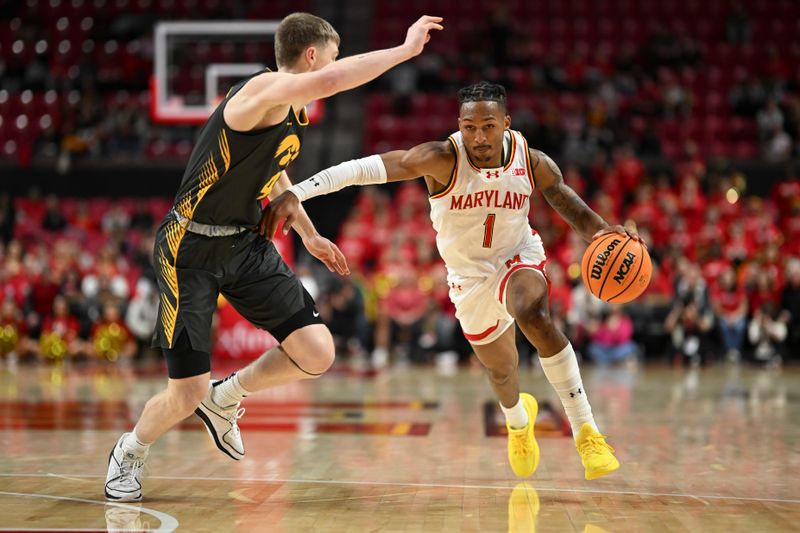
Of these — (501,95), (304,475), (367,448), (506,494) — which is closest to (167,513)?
(304,475)

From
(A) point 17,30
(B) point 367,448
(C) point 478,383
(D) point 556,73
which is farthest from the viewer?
(A) point 17,30

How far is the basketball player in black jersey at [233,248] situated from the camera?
4391 mm

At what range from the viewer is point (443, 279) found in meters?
13.6

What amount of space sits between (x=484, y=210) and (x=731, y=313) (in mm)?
8908

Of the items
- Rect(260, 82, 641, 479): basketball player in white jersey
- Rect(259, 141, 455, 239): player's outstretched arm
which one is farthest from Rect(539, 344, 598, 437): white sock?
Rect(259, 141, 455, 239): player's outstretched arm

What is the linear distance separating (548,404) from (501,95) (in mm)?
3996

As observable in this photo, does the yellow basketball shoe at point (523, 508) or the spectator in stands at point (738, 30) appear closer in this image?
the yellow basketball shoe at point (523, 508)

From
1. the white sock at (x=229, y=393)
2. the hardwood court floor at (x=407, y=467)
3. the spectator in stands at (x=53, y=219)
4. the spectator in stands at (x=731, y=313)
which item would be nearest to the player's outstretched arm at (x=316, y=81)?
the white sock at (x=229, y=393)

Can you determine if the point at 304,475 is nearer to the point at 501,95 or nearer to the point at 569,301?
the point at 501,95

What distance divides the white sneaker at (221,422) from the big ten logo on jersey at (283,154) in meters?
1.03

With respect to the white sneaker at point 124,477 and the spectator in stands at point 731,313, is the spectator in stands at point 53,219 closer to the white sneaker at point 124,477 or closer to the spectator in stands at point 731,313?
the spectator in stands at point 731,313

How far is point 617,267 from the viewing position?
499 cm

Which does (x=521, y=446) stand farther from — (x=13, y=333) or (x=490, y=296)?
(x=13, y=333)

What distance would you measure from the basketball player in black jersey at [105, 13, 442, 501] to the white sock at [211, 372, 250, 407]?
0.81 ft
